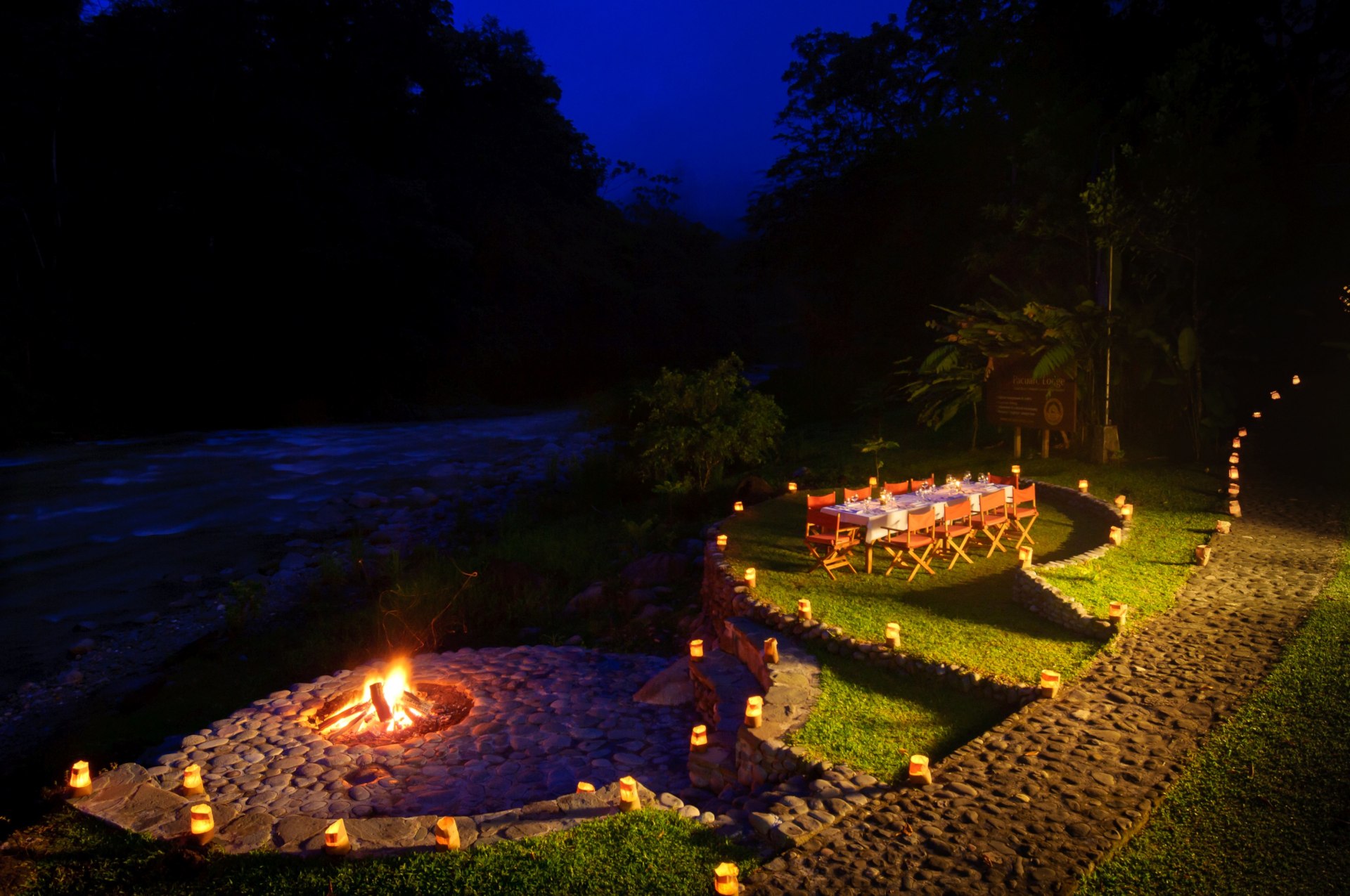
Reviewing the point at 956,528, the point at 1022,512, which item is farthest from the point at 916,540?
the point at 1022,512

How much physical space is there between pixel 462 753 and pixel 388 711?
41.2 inches

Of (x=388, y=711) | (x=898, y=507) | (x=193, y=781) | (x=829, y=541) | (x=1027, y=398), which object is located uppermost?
(x=1027, y=398)

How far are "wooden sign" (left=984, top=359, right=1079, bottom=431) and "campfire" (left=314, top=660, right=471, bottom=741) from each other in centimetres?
1056

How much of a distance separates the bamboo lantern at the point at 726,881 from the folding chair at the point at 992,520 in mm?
6534

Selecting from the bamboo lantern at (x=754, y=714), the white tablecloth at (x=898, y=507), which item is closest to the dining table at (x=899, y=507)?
the white tablecloth at (x=898, y=507)

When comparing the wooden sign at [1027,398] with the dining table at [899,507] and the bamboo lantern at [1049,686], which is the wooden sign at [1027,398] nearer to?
the dining table at [899,507]

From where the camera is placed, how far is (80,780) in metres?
5.31

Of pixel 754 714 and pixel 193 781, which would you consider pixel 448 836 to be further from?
pixel 193 781

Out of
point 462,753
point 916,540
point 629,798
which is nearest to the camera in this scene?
point 629,798

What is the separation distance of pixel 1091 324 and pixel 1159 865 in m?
11.9

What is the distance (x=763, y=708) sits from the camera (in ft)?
19.1

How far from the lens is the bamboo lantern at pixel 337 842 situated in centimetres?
435

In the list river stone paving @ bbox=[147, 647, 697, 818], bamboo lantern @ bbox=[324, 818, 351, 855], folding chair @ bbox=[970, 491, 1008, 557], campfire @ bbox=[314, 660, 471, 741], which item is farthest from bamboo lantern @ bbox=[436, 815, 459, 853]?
folding chair @ bbox=[970, 491, 1008, 557]

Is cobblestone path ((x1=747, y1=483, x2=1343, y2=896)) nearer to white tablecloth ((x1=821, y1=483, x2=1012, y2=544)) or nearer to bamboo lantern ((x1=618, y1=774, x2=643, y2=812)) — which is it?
bamboo lantern ((x1=618, y1=774, x2=643, y2=812))
